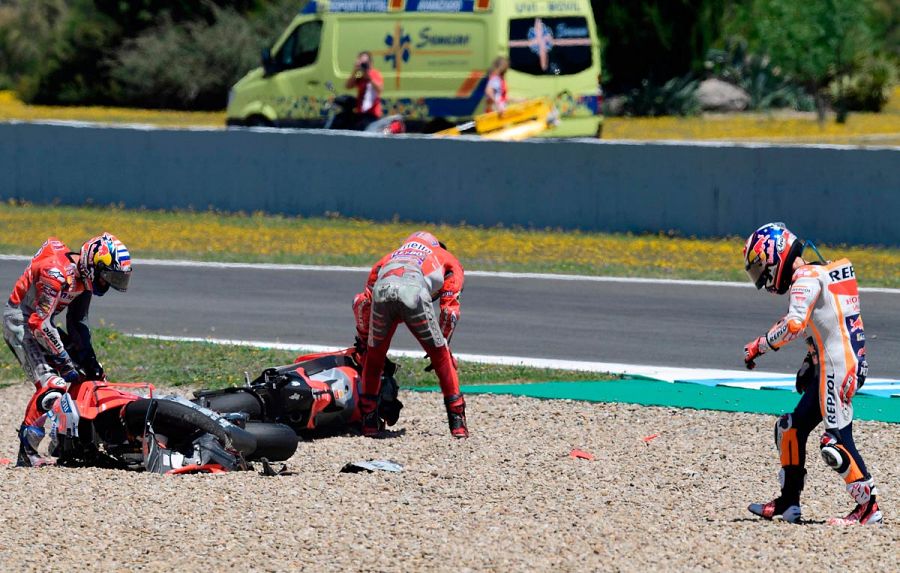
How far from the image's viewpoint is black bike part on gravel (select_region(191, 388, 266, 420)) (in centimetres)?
1009

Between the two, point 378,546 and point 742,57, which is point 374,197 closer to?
point 378,546

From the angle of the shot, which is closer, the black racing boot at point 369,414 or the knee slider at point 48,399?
the knee slider at point 48,399

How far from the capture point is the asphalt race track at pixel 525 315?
14.0 meters

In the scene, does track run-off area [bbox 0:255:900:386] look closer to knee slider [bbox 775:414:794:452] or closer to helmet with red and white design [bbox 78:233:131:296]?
helmet with red and white design [bbox 78:233:131:296]

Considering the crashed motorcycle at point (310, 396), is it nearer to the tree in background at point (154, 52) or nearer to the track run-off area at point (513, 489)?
the track run-off area at point (513, 489)

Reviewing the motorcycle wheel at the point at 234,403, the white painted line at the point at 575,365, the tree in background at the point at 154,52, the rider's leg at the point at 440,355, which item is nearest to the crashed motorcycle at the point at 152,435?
the motorcycle wheel at the point at 234,403

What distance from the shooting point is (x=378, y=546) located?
7.21m

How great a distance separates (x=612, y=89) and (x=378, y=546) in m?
30.5

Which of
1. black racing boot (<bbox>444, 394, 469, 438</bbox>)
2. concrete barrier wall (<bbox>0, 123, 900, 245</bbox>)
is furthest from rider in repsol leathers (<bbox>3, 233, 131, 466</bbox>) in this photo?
concrete barrier wall (<bbox>0, 123, 900, 245</bbox>)

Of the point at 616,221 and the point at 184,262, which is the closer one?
the point at 184,262

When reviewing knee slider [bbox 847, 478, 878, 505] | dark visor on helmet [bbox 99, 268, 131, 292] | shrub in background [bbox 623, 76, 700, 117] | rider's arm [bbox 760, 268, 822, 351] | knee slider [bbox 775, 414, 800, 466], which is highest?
rider's arm [bbox 760, 268, 822, 351]

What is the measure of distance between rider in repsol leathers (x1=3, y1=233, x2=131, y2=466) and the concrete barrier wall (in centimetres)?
1143

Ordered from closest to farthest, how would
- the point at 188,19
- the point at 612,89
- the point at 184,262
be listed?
the point at 184,262
the point at 612,89
the point at 188,19

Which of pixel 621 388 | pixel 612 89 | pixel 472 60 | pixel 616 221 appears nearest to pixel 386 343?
pixel 621 388
